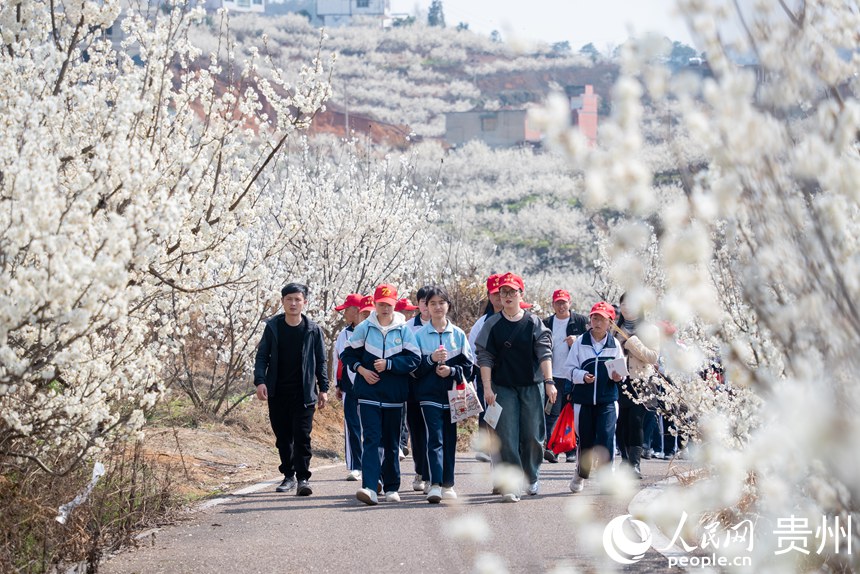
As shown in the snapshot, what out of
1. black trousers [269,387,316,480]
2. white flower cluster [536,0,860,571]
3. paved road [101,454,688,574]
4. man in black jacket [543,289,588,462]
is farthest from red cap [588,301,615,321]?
white flower cluster [536,0,860,571]

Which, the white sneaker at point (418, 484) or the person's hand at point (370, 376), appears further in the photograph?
the white sneaker at point (418, 484)

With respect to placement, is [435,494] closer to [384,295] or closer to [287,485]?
[287,485]

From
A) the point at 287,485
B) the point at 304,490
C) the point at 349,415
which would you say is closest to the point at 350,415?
the point at 349,415

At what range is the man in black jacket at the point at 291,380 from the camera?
11.4m

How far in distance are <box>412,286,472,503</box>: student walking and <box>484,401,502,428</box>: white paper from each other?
1.26ft

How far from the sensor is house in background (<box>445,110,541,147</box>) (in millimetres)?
92312

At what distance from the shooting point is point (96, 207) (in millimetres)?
6312

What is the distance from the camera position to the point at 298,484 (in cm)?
1135

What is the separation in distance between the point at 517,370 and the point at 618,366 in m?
1.39

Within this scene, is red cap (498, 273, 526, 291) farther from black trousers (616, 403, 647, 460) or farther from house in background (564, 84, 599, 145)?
house in background (564, 84, 599, 145)

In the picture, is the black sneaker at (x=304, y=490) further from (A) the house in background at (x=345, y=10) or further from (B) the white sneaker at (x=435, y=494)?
(A) the house in background at (x=345, y=10)

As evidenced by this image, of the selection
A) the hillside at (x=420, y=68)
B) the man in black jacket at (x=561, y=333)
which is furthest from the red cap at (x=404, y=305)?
the hillside at (x=420, y=68)

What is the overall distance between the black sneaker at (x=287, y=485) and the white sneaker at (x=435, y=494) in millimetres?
1469

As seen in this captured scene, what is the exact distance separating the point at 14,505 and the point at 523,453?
5359 mm
